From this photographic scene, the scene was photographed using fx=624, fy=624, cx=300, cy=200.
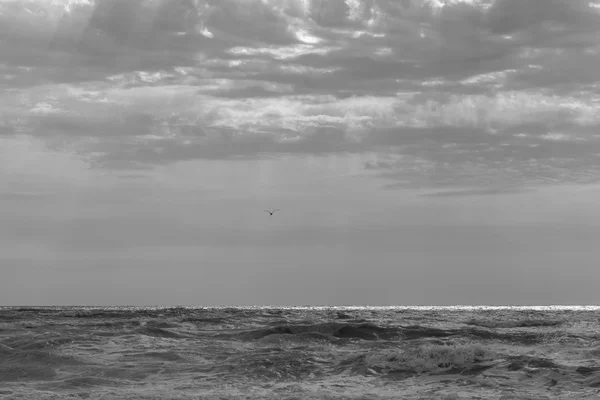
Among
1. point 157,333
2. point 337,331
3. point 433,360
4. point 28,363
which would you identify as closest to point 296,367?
point 433,360

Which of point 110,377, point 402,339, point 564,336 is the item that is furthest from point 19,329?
point 564,336

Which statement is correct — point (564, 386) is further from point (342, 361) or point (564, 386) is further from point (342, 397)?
point (342, 361)

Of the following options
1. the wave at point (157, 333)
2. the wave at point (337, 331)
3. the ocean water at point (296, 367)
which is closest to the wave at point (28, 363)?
the ocean water at point (296, 367)

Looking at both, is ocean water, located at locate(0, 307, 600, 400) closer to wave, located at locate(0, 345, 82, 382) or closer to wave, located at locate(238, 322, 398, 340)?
wave, located at locate(0, 345, 82, 382)

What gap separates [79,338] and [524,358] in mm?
20460

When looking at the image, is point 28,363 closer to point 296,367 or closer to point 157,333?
point 296,367

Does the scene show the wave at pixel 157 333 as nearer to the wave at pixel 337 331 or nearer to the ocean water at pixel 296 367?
the ocean water at pixel 296 367

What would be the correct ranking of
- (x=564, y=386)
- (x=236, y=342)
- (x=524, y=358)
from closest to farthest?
1. (x=564, y=386)
2. (x=524, y=358)
3. (x=236, y=342)

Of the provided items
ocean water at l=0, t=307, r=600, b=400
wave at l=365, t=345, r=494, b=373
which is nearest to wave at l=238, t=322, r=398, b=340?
ocean water at l=0, t=307, r=600, b=400

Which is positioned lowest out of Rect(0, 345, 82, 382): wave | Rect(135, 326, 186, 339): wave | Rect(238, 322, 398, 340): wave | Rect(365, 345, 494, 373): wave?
Rect(238, 322, 398, 340): wave

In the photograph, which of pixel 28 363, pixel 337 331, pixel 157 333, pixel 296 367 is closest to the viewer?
pixel 296 367

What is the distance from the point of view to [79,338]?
30.3 m

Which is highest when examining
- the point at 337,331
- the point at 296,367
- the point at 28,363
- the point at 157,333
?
the point at 28,363

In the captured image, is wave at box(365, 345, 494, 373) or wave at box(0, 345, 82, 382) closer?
wave at box(0, 345, 82, 382)
